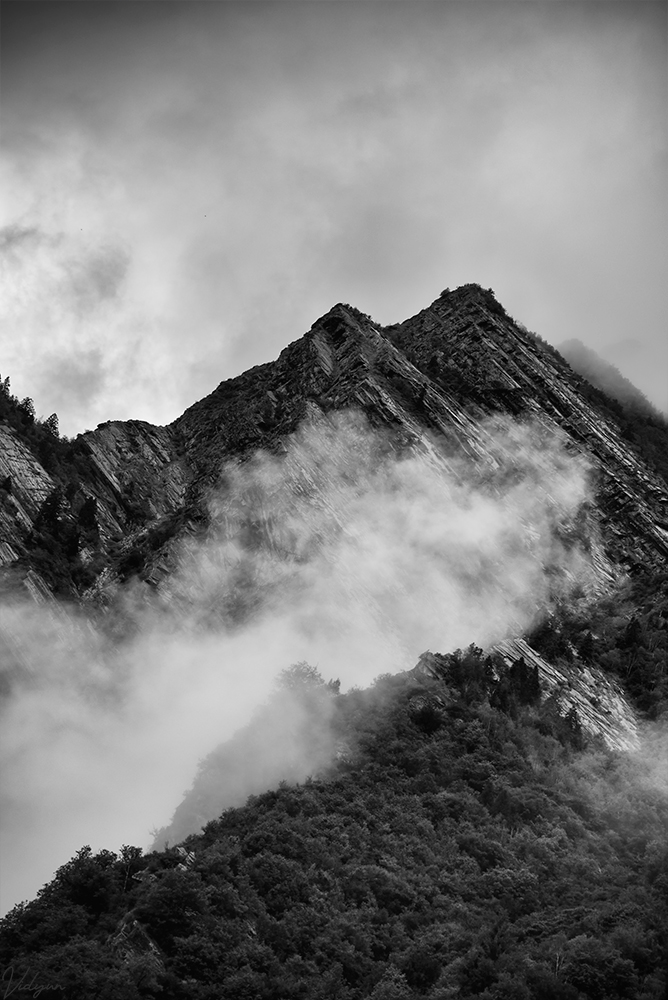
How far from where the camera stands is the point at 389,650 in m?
76.1

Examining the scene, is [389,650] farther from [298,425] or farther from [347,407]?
[347,407]

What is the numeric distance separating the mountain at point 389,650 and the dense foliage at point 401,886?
0.53ft

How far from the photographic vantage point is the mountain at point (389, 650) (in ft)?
133

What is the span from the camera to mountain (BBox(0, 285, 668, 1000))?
4062 centimetres

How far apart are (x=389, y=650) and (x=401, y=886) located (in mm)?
29872

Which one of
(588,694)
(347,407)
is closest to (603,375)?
(347,407)

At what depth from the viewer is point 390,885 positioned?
47.1 m

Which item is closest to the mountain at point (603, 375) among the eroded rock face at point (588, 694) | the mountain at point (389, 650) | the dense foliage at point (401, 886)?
the mountain at point (389, 650)

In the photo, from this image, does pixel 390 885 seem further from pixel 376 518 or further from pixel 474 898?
pixel 376 518

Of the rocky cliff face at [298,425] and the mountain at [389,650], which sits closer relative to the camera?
the mountain at [389,650]
